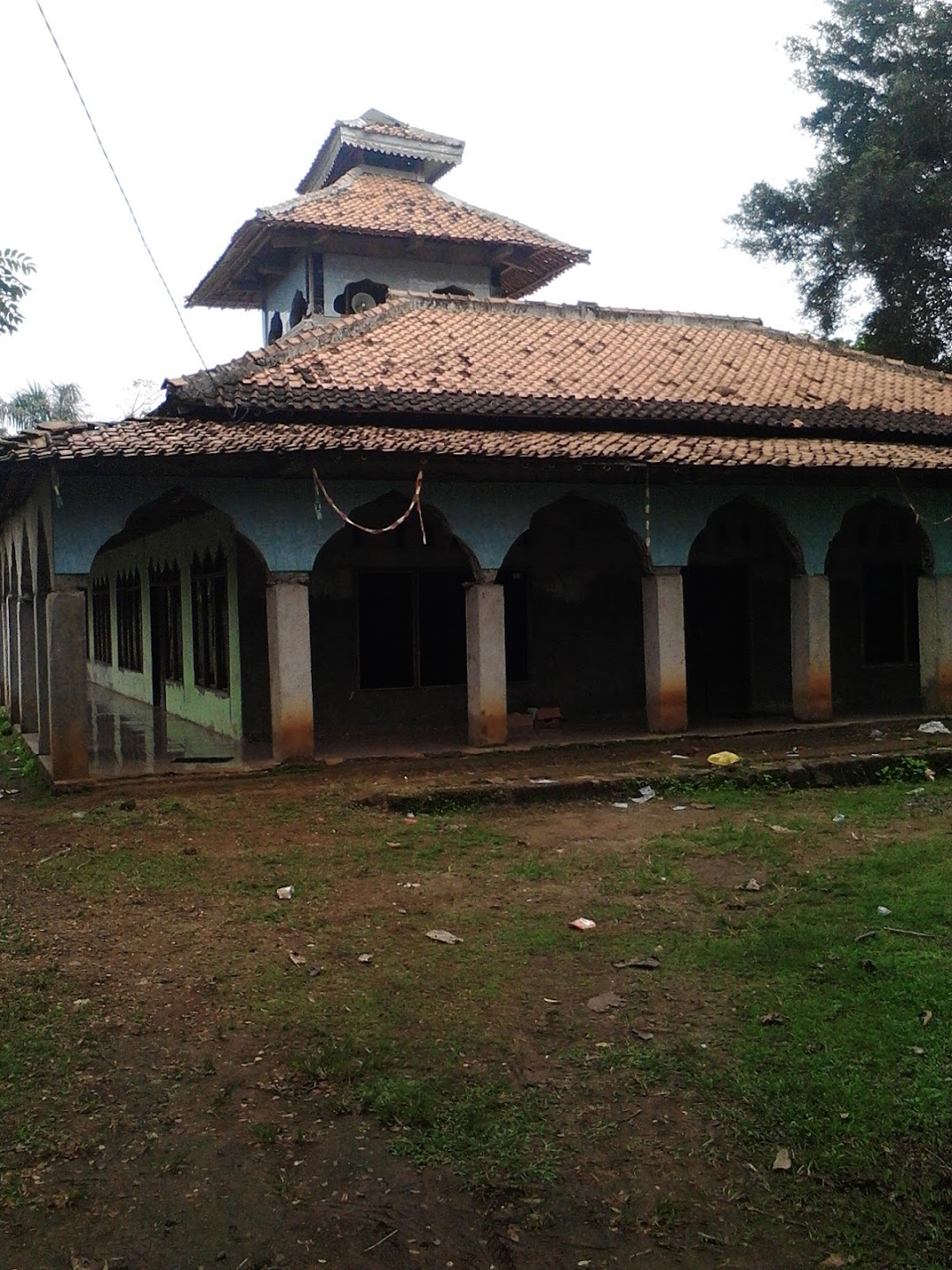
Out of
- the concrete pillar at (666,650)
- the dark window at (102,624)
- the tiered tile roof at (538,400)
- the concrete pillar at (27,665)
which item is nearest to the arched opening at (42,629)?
the concrete pillar at (27,665)

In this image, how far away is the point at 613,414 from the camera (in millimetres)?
13406

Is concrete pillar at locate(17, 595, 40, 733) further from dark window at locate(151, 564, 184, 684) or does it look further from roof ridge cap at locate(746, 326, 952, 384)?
roof ridge cap at locate(746, 326, 952, 384)

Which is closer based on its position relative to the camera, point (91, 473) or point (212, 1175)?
point (212, 1175)

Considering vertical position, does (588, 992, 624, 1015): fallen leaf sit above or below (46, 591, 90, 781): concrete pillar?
below

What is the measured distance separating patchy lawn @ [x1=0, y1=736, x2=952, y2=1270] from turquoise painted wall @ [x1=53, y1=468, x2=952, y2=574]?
12.7 ft

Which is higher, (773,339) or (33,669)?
(773,339)

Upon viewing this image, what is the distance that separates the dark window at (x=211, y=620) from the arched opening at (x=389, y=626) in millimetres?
1381

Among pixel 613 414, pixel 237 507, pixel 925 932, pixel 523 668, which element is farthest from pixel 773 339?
pixel 925 932

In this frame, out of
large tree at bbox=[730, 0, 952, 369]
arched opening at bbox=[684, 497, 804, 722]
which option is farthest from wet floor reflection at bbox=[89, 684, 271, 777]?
large tree at bbox=[730, 0, 952, 369]

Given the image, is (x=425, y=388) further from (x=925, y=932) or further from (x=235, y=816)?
(x=925, y=932)

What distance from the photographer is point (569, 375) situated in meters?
14.3

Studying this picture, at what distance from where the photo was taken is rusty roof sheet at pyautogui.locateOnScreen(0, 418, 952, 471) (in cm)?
1035

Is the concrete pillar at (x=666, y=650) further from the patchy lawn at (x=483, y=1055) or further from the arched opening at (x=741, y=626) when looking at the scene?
the patchy lawn at (x=483, y=1055)

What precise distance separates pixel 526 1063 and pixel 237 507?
7833 millimetres
